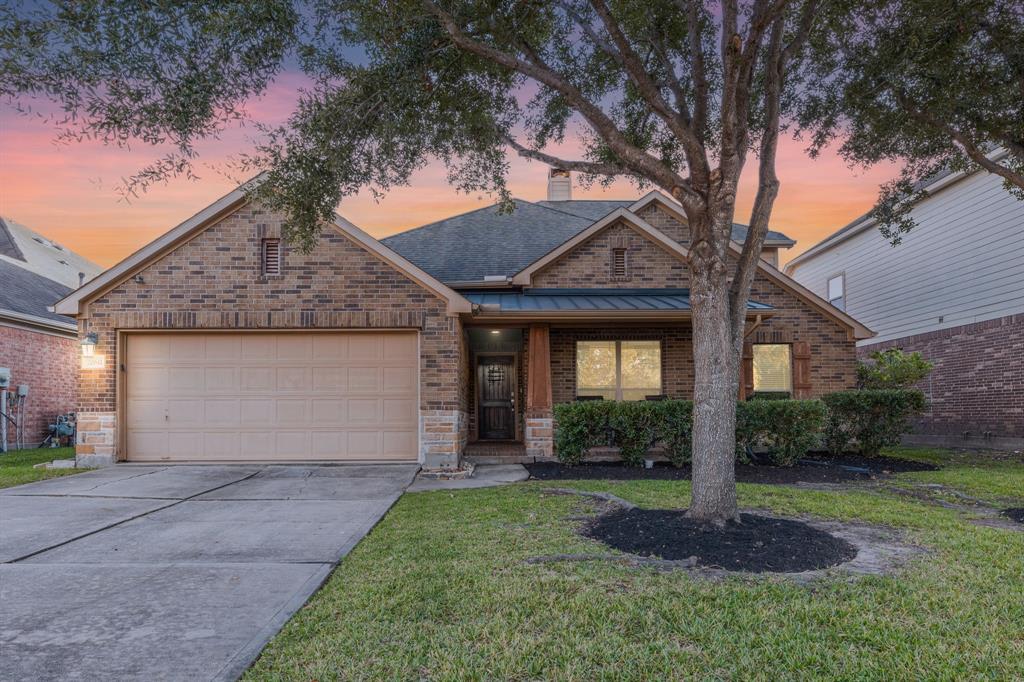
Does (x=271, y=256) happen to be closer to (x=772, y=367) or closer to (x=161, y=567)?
(x=161, y=567)

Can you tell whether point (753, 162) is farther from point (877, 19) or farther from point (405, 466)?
point (405, 466)

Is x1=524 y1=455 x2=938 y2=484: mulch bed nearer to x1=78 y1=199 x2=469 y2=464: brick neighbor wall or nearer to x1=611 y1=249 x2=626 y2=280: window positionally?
x1=78 y1=199 x2=469 y2=464: brick neighbor wall

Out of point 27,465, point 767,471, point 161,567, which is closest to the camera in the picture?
point 161,567

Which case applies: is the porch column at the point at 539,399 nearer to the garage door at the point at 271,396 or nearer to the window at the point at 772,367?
the garage door at the point at 271,396

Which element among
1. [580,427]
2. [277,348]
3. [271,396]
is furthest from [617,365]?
[271,396]

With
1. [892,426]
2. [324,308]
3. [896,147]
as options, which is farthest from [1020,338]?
[324,308]

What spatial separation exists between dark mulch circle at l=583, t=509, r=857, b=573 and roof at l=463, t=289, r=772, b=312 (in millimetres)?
5977

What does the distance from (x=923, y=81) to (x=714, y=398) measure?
21.8 ft

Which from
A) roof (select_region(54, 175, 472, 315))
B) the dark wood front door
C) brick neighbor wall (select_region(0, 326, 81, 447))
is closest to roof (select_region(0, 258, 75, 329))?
brick neighbor wall (select_region(0, 326, 81, 447))

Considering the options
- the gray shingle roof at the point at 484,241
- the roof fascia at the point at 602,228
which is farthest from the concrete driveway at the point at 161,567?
the gray shingle roof at the point at 484,241

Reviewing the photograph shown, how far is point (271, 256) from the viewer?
10891mm

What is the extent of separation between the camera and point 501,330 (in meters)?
14.7

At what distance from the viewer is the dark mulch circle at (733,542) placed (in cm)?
468

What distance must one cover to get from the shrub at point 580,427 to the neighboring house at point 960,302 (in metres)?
10.0
